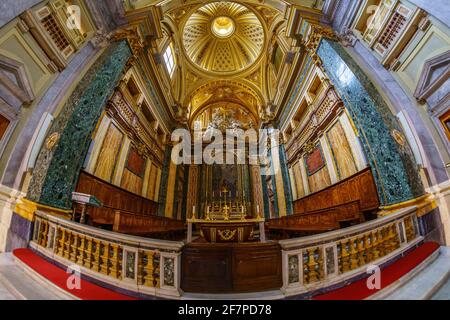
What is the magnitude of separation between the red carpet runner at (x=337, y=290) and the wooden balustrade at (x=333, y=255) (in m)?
0.12

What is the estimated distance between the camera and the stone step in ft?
5.48

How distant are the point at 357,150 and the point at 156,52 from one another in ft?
28.3

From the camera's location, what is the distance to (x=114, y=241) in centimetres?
212

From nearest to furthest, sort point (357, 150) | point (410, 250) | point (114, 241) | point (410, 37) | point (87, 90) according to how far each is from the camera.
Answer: point (114, 241), point (410, 250), point (410, 37), point (87, 90), point (357, 150)

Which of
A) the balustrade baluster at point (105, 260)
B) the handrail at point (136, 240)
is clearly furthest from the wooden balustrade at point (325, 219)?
the balustrade baluster at point (105, 260)

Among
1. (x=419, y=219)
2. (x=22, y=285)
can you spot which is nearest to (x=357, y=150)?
(x=419, y=219)

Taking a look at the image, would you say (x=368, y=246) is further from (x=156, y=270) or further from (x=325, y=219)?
(x=156, y=270)

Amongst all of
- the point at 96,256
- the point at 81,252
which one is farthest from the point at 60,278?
the point at 96,256

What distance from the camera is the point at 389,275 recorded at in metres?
2.02

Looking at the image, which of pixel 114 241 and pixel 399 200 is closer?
pixel 114 241

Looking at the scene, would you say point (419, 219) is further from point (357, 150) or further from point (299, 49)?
point (299, 49)

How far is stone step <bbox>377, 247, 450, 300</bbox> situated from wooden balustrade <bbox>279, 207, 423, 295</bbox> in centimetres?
32

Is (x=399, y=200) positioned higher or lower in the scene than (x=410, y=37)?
lower

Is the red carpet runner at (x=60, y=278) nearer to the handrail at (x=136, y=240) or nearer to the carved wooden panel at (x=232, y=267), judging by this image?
the handrail at (x=136, y=240)
